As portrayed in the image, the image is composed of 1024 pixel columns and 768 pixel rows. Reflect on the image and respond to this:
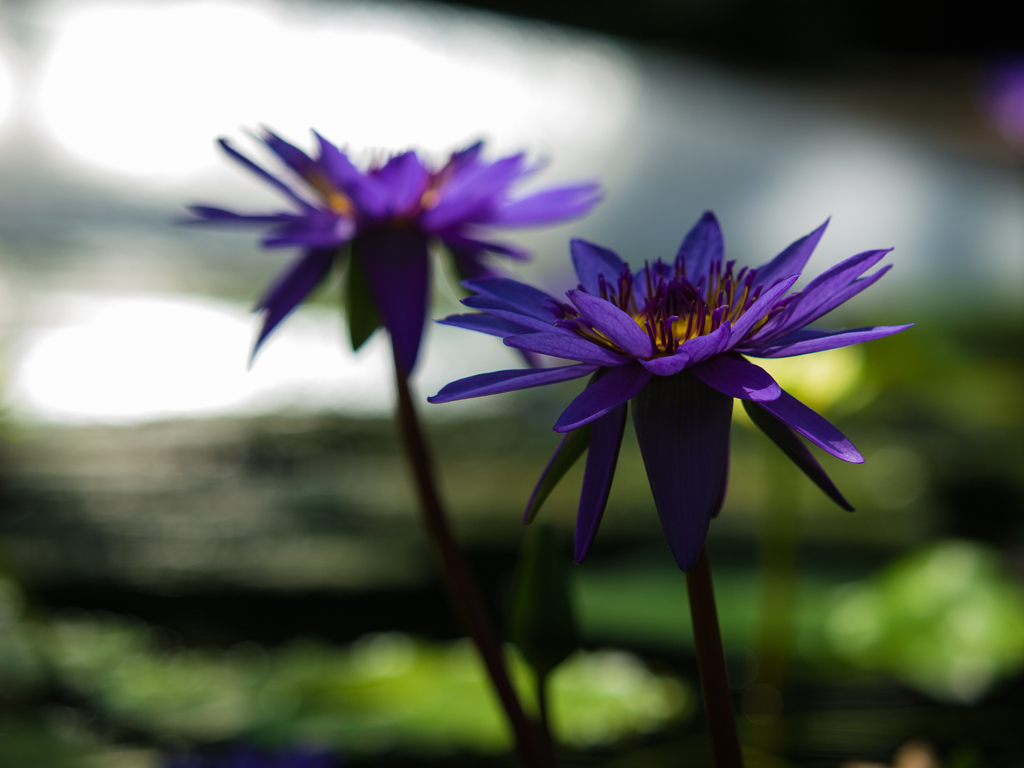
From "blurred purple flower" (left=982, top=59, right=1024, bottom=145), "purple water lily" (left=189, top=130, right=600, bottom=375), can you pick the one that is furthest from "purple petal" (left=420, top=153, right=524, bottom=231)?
"blurred purple flower" (left=982, top=59, right=1024, bottom=145)

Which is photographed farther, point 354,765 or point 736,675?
point 736,675

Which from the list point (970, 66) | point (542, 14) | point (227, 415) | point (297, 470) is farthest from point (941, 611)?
point (970, 66)

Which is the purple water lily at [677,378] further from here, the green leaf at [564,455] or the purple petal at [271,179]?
the purple petal at [271,179]

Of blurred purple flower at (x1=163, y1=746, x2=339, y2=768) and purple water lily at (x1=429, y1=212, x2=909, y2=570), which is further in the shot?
blurred purple flower at (x1=163, y1=746, x2=339, y2=768)

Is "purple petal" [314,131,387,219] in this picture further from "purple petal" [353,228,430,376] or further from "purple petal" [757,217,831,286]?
"purple petal" [757,217,831,286]

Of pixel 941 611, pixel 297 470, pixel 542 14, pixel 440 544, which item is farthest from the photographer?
pixel 542 14

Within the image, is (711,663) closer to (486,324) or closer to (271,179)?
(486,324)

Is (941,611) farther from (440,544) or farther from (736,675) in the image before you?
(440,544)
